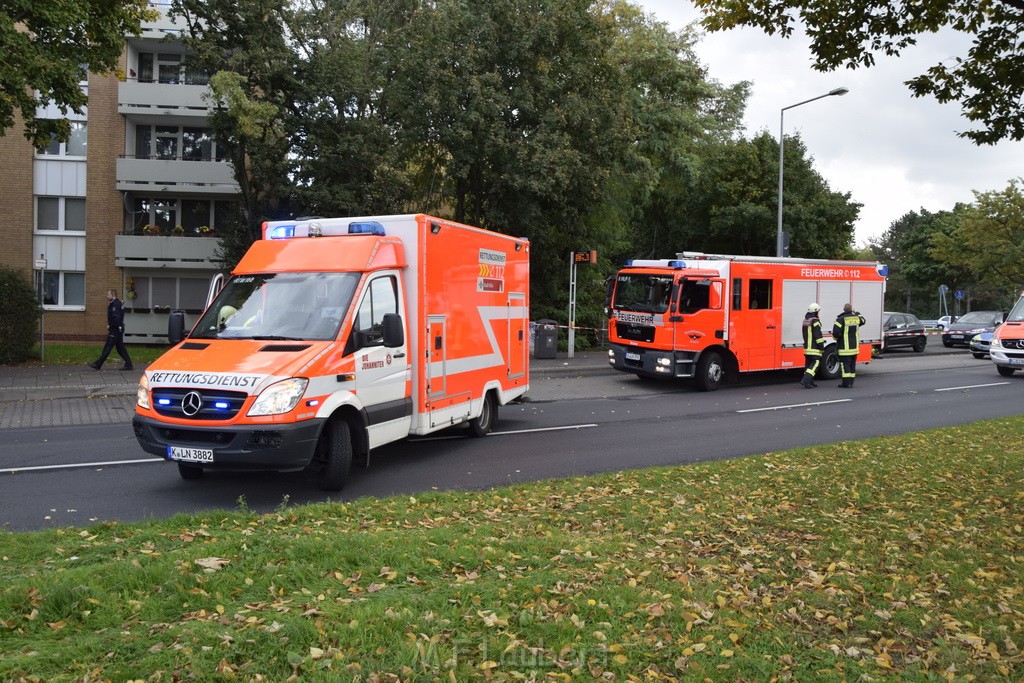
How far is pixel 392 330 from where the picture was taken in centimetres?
857

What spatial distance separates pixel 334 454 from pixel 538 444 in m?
3.62

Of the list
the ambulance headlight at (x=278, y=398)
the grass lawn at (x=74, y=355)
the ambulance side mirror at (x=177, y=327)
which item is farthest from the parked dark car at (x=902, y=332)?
the ambulance headlight at (x=278, y=398)

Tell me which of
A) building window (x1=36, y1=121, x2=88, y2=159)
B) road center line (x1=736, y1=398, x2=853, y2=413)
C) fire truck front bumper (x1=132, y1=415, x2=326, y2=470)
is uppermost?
building window (x1=36, y1=121, x2=88, y2=159)

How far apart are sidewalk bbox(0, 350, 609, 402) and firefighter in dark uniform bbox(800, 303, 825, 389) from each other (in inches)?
210

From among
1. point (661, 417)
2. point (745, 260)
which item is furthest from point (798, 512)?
point (745, 260)

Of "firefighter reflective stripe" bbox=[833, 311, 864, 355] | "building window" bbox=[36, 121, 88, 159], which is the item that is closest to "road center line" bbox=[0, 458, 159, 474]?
"firefighter reflective stripe" bbox=[833, 311, 864, 355]

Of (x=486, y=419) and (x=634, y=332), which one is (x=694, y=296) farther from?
(x=486, y=419)

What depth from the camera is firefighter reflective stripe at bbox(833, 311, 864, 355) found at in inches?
733

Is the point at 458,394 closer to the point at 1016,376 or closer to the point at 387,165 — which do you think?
the point at 387,165

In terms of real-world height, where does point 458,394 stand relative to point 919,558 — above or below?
above

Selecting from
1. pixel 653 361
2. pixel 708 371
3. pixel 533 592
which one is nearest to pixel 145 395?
pixel 533 592

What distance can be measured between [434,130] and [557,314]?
778cm

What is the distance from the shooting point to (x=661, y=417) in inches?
550

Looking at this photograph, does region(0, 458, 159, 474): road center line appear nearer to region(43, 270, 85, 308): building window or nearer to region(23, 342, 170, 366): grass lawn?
region(23, 342, 170, 366): grass lawn
